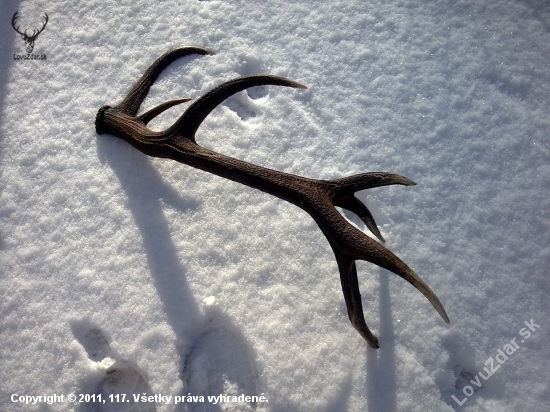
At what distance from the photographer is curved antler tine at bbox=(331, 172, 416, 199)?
1.36 m

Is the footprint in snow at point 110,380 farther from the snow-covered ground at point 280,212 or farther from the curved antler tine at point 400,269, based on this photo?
the curved antler tine at point 400,269

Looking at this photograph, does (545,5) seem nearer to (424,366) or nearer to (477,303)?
(477,303)

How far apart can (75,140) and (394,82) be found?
150 centimetres

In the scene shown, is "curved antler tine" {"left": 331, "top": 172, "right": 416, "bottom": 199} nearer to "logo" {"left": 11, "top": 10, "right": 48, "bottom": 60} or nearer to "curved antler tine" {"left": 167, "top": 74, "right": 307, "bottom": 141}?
"curved antler tine" {"left": 167, "top": 74, "right": 307, "bottom": 141}

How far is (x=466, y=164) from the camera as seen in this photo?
1.77 metres

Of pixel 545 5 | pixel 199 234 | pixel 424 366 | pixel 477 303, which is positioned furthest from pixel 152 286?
pixel 545 5

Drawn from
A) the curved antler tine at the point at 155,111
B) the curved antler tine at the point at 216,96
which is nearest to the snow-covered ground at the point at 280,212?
the curved antler tine at the point at 155,111

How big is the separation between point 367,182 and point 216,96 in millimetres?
651

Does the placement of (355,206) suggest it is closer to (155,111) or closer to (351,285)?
(351,285)

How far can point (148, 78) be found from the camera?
1.96 m

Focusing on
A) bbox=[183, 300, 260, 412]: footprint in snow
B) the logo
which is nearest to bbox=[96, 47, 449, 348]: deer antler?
bbox=[183, 300, 260, 412]: footprint in snow

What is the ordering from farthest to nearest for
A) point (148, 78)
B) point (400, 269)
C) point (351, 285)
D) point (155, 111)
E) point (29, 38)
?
point (29, 38) → point (148, 78) → point (155, 111) → point (351, 285) → point (400, 269)

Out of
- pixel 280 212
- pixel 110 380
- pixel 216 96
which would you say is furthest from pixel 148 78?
pixel 110 380

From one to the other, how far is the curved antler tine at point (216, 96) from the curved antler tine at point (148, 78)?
0.37m
